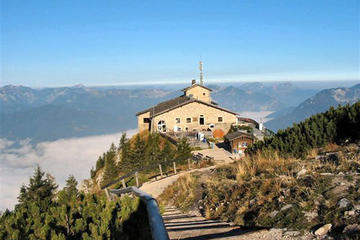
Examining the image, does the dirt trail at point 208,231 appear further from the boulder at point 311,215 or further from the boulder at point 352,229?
the boulder at point 352,229

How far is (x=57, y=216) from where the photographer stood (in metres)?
A: 6.88

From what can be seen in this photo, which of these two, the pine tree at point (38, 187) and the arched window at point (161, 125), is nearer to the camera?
the pine tree at point (38, 187)

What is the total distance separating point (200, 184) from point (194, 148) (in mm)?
23085

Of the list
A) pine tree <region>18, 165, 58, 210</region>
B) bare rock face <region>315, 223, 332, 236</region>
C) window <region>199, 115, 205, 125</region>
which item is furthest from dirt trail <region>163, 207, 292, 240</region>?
window <region>199, 115, 205, 125</region>

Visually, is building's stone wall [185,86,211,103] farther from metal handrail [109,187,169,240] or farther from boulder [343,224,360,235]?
boulder [343,224,360,235]

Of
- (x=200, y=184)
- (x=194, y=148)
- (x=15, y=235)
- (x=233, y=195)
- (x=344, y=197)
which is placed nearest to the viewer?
(x=15, y=235)

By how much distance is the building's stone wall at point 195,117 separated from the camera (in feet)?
158

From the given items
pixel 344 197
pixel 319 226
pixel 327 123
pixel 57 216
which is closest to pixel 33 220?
pixel 57 216

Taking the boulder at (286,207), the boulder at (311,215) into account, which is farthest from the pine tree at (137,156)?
the boulder at (311,215)

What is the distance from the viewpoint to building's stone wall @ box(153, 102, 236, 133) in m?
48.1

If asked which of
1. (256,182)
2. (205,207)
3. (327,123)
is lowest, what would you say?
(205,207)

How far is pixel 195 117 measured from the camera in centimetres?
4938

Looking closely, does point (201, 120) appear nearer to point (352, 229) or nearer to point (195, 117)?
point (195, 117)

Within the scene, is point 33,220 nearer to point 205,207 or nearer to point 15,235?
point 15,235
